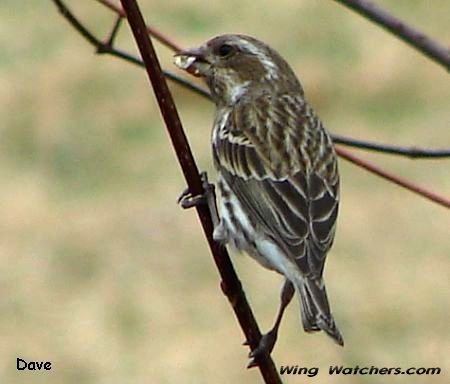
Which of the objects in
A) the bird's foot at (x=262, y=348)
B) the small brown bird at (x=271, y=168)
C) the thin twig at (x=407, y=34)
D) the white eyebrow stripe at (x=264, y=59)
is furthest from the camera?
the white eyebrow stripe at (x=264, y=59)

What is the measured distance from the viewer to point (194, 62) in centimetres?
529

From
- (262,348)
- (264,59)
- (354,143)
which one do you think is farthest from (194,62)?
(262,348)

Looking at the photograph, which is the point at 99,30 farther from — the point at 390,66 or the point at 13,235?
the point at 13,235

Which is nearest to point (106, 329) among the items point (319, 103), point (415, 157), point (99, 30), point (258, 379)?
point (258, 379)

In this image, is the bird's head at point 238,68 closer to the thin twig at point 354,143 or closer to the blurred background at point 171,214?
the thin twig at point 354,143

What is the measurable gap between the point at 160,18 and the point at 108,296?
17.1 ft

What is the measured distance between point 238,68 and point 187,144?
1.79 meters

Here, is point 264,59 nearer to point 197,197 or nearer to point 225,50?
point 225,50

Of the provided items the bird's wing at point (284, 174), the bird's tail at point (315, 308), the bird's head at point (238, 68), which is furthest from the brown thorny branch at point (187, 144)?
the bird's head at point (238, 68)

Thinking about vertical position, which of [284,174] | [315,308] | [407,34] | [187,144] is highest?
[407,34]

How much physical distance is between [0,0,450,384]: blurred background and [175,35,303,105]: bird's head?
3.46 meters

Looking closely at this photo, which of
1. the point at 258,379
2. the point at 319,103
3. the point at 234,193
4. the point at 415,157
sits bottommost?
the point at 258,379

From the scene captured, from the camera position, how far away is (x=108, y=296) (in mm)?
11539

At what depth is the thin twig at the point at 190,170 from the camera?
357cm
